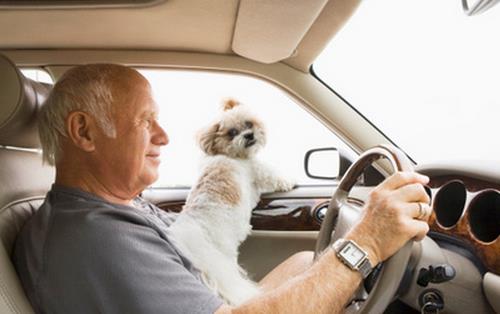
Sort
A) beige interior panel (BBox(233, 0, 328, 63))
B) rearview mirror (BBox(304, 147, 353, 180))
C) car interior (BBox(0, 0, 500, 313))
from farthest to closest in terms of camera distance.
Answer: rearview mirror (BBox(304, 147, 353, 180)) < beige interior panel (BBox(233, 0, 328, 63)) < car interior (BBox(0, 0, 500, 313))

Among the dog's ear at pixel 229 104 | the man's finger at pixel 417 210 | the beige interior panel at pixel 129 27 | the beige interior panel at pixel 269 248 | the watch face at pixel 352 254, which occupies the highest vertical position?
the beige interior panel at pixel 129 27

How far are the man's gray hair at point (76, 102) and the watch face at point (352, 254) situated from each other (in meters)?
→ 0.69

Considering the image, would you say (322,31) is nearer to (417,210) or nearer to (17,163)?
(417,210)

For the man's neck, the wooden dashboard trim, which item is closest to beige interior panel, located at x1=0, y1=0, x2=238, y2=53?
the man's neck

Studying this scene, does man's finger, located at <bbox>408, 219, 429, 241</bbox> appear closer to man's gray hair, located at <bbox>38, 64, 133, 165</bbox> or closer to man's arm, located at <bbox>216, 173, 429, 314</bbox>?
man's arm, located at <bbox>216, 173, 429, 314</bbox>

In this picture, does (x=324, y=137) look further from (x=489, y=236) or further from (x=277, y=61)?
(x=489, y=236)

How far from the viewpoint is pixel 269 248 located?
8.32ft

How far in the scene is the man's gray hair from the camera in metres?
1.38

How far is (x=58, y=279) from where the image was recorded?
114cm

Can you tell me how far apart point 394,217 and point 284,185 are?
1.43 meters

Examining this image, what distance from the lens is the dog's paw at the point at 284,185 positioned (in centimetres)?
253

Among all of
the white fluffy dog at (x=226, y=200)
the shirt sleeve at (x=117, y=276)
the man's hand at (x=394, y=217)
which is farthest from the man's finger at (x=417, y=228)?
the white fluffy dog at (x=226, y=200)

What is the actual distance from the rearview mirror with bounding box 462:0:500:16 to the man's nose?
0.92 m

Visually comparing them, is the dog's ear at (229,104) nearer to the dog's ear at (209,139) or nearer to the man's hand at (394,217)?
the dog's ear at (209,139)
